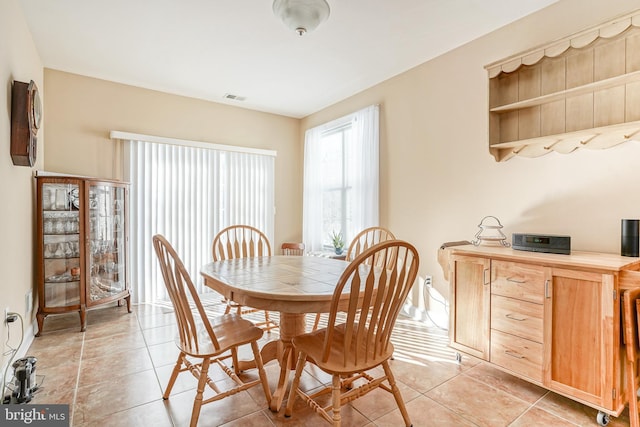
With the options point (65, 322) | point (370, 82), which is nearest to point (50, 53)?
point (65, 322)

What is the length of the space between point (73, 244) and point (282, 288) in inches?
99.2

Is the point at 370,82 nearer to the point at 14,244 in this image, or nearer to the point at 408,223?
the point at 408,223

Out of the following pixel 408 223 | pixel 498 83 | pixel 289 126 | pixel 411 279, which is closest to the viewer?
pixel 411 279

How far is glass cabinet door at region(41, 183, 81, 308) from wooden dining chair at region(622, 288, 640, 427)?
402 cm

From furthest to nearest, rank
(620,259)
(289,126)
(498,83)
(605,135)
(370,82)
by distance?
(289,126)
(370,82)
(498,83)
(605,135)
(620,259)

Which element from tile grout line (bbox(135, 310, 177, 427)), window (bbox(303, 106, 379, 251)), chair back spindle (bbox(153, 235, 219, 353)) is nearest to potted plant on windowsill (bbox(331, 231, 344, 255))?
window (bbox(303, 106, 379, 251))

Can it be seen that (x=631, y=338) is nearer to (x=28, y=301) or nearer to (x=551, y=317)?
(x=551, y=317)

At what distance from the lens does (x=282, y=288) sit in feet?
5.49

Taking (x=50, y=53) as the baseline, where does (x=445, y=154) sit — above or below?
below

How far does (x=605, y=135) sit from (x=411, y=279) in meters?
1.64

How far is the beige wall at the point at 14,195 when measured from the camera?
199cm

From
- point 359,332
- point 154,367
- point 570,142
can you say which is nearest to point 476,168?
point 570,142

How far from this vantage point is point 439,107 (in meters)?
3.04

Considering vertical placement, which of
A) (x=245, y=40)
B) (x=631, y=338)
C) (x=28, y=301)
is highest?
(x=245, y=40)
